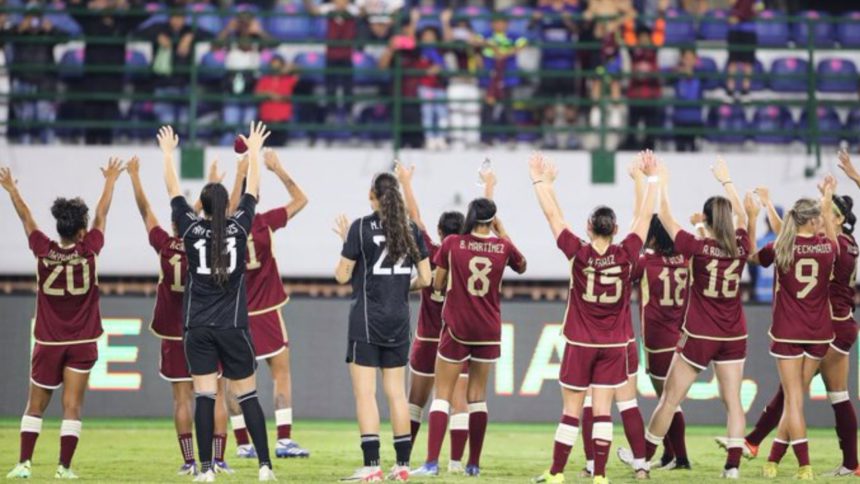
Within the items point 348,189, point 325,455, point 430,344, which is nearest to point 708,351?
point 430,344

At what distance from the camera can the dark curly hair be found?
10.8 meters

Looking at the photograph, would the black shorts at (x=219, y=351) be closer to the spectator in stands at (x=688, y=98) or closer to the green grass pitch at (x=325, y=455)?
the green grass pitch at (x=325, y=455)

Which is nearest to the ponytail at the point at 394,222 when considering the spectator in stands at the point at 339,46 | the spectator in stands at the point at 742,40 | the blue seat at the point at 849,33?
the spectator in stands at the point at 339,46

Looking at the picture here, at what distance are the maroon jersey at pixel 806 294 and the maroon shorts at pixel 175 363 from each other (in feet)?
14.9

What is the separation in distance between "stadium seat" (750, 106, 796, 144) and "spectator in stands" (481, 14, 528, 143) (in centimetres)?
312

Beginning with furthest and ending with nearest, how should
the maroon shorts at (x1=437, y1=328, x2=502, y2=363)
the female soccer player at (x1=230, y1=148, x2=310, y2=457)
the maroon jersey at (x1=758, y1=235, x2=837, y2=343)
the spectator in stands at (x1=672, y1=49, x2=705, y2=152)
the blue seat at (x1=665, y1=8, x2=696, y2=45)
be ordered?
1. the blue seat at (x1=665, y1=8, x2=696, y2=45)
2. the spectator in stands at (x1=672, y1=49, x2=705, y2=152)
3. the female soccer player at (x1=230, y1=148, x2=310, y2=457)
4. the maroon jersey at (x1=758, y1=235, x2=837, y2=343)
5. the maroon shorts at (x1=437, y1=328, x2=502, y2=363)

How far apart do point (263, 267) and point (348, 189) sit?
5.33m

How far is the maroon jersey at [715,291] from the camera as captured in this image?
11.1 meters

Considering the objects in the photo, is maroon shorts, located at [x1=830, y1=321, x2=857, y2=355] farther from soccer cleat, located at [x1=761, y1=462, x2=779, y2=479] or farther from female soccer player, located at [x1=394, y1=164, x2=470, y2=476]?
female soccer player, located at [x1=394, y1=164, x2=470, y2=476]

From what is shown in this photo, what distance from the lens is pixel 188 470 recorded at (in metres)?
11.0

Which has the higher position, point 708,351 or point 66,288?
point 66,288

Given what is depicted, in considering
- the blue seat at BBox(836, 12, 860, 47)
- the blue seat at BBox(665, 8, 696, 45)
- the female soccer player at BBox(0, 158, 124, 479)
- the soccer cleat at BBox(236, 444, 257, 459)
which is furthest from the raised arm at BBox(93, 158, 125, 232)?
the blue seat at BBox(836, 12, 860, 47)

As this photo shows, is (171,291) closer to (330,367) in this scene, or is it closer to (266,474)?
(266,474)

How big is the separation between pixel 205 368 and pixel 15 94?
8.17 metres
